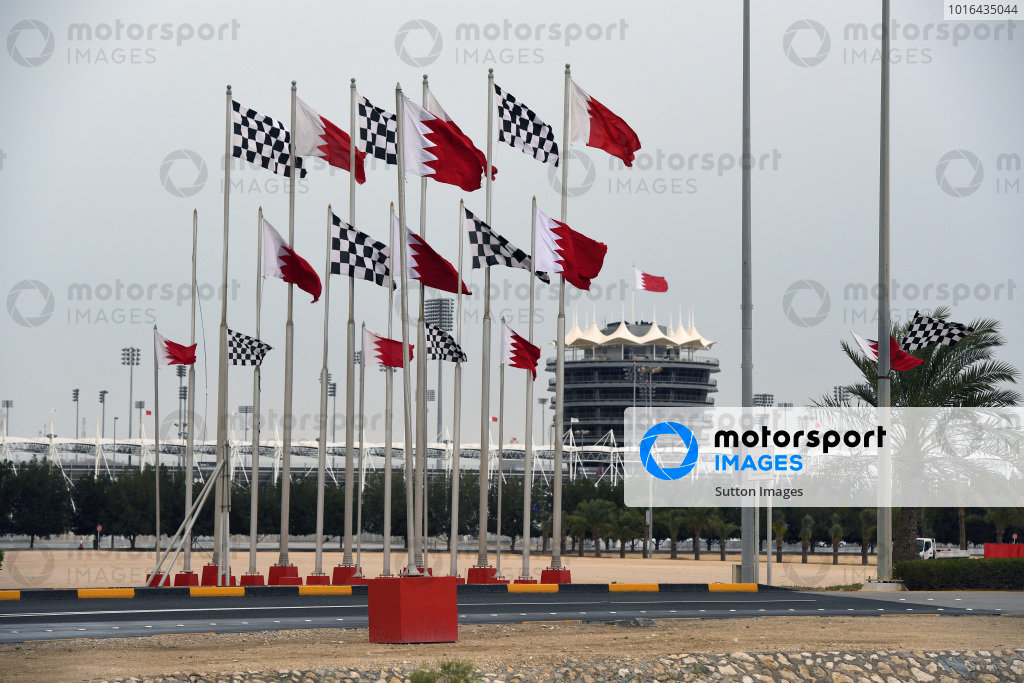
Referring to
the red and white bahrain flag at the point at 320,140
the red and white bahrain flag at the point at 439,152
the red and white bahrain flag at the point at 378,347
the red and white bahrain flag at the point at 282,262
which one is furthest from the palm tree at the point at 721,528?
the red and white bahrain flag at the point at 439,152

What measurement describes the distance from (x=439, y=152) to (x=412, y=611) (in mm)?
6955

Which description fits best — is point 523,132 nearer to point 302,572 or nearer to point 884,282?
point 884,282

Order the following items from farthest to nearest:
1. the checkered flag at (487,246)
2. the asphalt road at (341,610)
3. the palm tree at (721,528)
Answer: the palm tree at (721,528) → the checkered flag at (487,246) → the asphalt road at (341,610)

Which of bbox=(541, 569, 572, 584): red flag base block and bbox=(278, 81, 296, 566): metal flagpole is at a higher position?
bbox=(278, 81, 296, 566): metal flagpole

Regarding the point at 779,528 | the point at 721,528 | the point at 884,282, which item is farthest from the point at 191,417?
the point at 721,528

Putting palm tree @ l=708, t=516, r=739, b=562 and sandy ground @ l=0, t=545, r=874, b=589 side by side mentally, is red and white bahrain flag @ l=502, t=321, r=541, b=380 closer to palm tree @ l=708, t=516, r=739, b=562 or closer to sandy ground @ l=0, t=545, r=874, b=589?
sandy ground @ l=0, t=545, r=874, b=589

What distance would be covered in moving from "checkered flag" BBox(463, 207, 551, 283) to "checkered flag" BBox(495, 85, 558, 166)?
197 centimetres

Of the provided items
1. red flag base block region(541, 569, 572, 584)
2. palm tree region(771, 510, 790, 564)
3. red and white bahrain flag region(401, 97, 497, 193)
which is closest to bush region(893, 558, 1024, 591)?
red flag base block region(541, 569, 572, 584)

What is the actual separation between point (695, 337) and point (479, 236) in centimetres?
12697

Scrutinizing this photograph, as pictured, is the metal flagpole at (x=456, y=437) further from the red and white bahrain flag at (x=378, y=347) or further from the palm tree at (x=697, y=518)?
the palm tree at (x=697, y=518)

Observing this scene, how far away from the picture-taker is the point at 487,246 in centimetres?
2400

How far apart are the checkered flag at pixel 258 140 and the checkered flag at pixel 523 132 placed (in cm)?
454

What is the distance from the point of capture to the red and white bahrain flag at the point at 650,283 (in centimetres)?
2838

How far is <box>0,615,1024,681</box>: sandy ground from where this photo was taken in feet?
42.6
